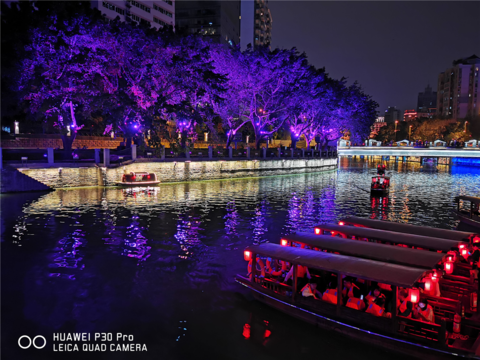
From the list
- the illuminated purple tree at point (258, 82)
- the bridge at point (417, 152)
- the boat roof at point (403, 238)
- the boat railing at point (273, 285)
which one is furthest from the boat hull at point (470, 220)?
the bridge at point (417, 152)

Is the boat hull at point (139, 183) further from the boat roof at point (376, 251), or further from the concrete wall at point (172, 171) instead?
the boat roof at point (376, 251)

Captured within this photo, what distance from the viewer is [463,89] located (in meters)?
149

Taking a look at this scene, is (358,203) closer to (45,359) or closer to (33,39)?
(45,359)

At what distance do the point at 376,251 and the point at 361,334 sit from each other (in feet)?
10.3

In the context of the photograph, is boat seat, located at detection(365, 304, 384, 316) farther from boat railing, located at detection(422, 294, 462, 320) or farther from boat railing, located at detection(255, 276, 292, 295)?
boat railing, located at detection(255, 276, 292, 295)

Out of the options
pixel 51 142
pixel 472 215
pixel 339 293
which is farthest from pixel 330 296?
pixel 51 142

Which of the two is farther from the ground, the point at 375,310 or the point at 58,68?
the point at 58,68

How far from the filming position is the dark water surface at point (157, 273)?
9.12 metres

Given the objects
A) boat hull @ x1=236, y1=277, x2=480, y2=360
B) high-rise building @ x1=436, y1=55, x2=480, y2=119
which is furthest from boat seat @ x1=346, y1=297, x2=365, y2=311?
high-rise building @ x1=436, y1=55, x2=480, y2=119

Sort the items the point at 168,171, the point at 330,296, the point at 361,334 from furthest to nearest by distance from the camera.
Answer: the point at 168,171 → the point at 330,296 → the point at 361,334

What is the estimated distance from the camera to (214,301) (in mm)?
11258

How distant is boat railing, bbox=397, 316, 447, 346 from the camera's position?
8203mm

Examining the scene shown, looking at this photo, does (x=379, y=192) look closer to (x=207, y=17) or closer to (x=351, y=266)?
(x=351, y=266)

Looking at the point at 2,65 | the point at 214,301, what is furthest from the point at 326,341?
the point at 2,65
